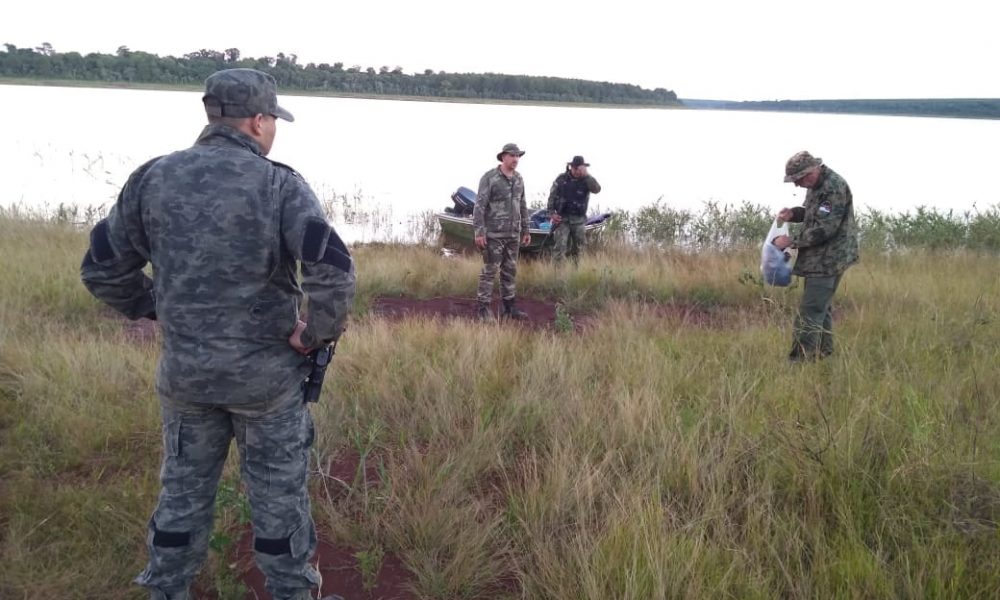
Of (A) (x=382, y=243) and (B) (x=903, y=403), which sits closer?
(B) (x=903, y=403)

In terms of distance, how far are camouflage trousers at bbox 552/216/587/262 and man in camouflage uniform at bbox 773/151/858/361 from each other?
15.8 ft

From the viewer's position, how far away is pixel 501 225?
7.08 meters

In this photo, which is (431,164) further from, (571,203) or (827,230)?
(827,230)

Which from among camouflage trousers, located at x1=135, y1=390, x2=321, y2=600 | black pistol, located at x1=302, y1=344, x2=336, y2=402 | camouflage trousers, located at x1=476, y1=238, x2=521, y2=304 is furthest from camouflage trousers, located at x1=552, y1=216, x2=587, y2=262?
camouflage trousers, located at x1=135, y1=390, x2=321, y2=600

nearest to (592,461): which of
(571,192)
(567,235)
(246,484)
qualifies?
(246,484)

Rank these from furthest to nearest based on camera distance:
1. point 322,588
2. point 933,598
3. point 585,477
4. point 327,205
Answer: point 327,205
point 585,477
point 322,588
point 933,598

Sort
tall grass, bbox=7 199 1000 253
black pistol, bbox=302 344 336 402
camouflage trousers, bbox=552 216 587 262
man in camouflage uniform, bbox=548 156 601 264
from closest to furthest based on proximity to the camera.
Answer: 1. black pistol, bbox=302 344 336 402
2. man in camouflage uniform, bbox=548 156 601 264
3. camouflage trousers, bbox=552 216 587 262
4. tall grass, bbox=7 199 1000 253

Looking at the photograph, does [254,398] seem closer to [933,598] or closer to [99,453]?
[99,453]

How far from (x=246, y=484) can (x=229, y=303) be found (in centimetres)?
63

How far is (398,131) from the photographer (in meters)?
36.9

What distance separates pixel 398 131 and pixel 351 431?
115 feet

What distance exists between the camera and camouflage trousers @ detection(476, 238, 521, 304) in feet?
23.3

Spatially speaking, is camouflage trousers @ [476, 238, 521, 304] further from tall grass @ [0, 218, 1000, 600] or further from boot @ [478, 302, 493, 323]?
tall grass @ [0, 218, 1000, 600]

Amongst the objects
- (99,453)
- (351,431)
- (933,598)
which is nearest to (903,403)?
(933,598)
